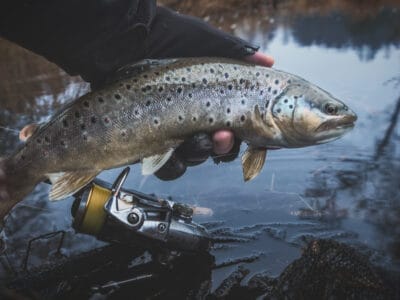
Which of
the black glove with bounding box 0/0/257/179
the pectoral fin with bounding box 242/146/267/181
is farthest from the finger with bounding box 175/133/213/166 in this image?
the pectoral fin with bounding box 242/146/267/181

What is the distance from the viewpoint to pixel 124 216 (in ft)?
7.93

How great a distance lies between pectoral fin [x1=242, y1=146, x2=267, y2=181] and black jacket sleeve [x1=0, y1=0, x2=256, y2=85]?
62 cm

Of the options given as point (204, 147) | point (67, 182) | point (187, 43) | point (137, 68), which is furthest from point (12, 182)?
point (187, 43)

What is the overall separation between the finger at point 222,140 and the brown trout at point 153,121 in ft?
0.11

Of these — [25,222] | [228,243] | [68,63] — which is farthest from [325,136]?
[25,222]

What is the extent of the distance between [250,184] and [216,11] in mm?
9316

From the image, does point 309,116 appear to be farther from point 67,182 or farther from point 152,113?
point 67,182

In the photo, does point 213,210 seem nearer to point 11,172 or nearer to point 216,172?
point 216,172

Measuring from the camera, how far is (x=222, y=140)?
→ 2418 mm

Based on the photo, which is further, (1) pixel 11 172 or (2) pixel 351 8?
(2) pixel 351 8

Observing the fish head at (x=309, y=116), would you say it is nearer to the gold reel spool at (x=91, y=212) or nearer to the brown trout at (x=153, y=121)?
the brown trout at (x=153, y=121)

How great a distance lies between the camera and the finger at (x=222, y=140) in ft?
7.91

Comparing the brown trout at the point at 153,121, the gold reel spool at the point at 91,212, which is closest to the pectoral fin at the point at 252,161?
the brown trout at the point at 153,121

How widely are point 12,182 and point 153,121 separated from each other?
799mm
